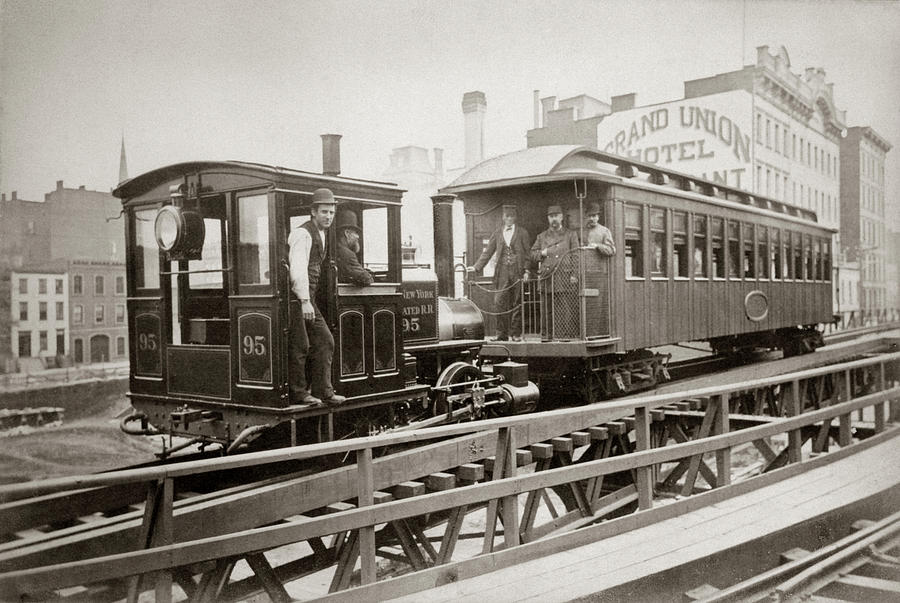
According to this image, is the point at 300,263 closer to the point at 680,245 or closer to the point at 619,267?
the point at 619,267

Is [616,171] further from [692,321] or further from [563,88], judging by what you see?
[563,88]

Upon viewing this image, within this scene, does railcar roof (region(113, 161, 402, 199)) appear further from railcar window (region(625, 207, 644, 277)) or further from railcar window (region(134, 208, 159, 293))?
railcar window (region(625, 207, 644, 277))

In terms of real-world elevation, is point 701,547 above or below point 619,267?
below

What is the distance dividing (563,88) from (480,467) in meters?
2.93

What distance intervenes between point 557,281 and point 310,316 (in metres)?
3.89

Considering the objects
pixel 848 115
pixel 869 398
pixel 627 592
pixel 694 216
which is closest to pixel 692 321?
pixel 694 216

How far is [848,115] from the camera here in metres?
6.08

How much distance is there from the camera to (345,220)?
16.1 ft

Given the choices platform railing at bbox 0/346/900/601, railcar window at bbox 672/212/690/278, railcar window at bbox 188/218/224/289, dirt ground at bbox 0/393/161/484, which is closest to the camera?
platform railing at bbox 0/346/900/601

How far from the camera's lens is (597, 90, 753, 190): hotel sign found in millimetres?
9969

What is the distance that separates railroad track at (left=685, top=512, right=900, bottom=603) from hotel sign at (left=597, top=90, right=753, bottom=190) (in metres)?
→ 6.38

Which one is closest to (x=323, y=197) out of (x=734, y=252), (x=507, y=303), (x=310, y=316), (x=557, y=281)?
(x=310, y=316)

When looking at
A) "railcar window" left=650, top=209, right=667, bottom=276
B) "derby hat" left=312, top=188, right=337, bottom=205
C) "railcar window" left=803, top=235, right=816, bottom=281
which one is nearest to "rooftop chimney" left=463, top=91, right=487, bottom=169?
"derby hat" left=312, top=188, right=337, bottom=205

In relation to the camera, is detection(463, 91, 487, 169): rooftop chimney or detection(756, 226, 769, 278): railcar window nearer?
detection(463, 91, 487, 169): rooftop chimney
